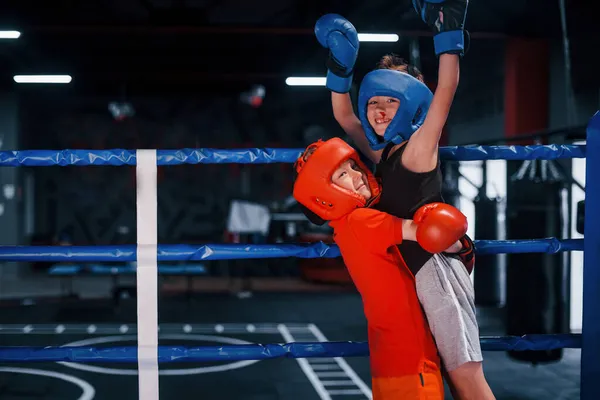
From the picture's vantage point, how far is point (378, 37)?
6844 mm

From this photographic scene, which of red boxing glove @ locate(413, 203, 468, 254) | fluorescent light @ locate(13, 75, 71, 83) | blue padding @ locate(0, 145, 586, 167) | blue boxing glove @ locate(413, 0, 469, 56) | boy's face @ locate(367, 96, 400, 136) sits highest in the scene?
fluorescent light @ locate(13, 75, 71, 83)

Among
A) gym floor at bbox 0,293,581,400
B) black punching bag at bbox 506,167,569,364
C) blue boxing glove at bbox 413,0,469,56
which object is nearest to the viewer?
blue boxing glove at bbox 413,0,469,56

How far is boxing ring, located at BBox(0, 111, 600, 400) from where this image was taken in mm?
1729

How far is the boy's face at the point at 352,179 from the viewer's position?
148cm

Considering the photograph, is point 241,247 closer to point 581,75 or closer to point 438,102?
point 438,102

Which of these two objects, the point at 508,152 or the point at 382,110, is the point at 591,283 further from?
the point at 382,110

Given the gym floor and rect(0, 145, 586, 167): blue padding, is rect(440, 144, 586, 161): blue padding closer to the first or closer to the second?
rect(0, 145, 586, 167): blue padding

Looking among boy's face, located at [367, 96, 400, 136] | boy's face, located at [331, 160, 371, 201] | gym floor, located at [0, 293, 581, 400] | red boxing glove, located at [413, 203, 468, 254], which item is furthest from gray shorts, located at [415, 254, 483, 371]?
gym floor, located at [0, 293, 581, 400]

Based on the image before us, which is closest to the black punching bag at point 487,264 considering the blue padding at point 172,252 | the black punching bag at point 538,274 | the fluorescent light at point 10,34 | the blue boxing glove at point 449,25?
the black punching bag at point 538,274

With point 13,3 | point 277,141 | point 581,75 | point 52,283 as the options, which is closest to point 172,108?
point 277,141

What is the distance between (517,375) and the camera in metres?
4.00

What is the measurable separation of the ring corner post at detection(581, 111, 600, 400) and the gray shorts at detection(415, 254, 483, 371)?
50cm

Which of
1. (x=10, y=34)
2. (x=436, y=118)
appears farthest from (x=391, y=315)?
(x=10, y=34)

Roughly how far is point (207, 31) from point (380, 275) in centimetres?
594
